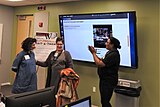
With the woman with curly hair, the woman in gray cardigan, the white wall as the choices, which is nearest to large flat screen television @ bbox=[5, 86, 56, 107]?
the woman with curly hair

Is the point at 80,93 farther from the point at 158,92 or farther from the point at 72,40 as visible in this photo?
the point at 158,92

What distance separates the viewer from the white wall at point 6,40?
19.8 ft

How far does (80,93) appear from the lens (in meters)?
4.93

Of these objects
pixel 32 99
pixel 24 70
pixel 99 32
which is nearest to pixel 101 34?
pixel 99 32

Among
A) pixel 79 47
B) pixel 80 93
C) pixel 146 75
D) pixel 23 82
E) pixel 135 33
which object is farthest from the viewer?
pixel 80 93

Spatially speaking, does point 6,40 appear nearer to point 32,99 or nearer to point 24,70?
point 24,70

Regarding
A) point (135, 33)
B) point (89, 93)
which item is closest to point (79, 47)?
point (89, 93)

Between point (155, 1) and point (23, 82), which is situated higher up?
point (155, 1)

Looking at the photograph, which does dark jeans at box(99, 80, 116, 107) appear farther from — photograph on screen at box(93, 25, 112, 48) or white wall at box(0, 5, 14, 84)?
white wall at box(0, 5, 14, 84)

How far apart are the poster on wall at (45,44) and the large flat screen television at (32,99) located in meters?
3.27

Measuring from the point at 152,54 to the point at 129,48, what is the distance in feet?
1.51

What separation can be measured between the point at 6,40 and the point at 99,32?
3248mm

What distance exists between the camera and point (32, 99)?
59.6 inches

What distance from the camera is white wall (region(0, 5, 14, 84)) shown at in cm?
603
